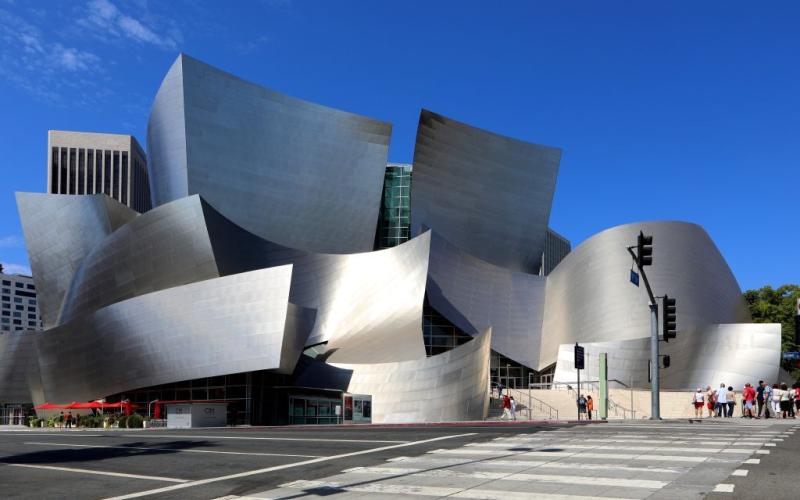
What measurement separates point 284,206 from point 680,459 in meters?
39.1

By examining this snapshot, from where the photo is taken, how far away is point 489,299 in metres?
45.2

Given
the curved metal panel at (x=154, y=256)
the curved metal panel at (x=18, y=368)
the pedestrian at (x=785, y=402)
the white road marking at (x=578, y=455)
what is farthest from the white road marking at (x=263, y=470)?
the curved metal panel at (x=18, y=368)

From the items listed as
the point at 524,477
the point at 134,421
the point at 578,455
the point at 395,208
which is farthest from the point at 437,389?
the point at 395,208

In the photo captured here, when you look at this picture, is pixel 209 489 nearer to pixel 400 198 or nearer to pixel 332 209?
pixel 332 209

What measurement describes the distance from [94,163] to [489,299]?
4498 inches

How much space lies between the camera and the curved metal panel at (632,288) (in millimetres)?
40344

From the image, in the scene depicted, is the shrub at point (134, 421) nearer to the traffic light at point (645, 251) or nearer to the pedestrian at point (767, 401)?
the traffic light at point (645, 251)

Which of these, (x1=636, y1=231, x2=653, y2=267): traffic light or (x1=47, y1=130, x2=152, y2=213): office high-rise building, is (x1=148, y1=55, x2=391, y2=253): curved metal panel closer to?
(x1=636, y1=231, x2=653, y2=267): traffic light

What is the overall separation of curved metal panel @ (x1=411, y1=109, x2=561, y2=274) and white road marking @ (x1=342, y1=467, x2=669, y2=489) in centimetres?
4018

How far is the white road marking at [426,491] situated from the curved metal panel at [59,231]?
40288 mm

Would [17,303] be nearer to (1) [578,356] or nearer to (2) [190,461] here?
(1) [578,356]

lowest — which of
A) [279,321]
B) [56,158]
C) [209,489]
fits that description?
[209,489]

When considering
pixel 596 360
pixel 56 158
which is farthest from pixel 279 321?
pixel 56 158

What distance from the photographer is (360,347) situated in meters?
37.5
